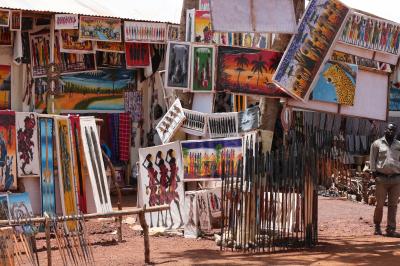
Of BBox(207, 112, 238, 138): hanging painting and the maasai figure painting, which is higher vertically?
BBox(207, 112, 238, 138): hanging painting

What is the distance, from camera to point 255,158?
10.3 meters

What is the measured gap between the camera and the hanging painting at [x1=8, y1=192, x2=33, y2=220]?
10.8 metres

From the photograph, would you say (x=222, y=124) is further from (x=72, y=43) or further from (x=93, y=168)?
(x=72, y=43)

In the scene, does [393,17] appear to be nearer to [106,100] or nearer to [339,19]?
[106,100]

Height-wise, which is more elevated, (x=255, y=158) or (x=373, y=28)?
(x=373, y=28)

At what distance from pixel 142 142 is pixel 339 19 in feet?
26.1

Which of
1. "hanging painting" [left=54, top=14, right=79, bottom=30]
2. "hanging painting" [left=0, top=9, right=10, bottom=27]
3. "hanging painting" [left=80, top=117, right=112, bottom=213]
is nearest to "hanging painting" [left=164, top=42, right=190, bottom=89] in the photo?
"hanging painting" [left=80, top=117, right=112, bottom=213]

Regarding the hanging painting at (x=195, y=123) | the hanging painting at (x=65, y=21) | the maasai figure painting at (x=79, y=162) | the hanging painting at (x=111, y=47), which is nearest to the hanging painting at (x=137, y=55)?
the hanging painting at (x=111, y=47)

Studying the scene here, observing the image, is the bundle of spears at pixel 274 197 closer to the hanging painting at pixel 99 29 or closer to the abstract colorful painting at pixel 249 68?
the abstract colorful painting at pixel 249 68

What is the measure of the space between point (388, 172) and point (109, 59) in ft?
24.9

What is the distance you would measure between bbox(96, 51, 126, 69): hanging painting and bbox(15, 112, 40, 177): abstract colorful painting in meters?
6.03

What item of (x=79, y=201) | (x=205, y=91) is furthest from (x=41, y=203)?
(x=205, y=91)

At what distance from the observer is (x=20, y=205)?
431 inches

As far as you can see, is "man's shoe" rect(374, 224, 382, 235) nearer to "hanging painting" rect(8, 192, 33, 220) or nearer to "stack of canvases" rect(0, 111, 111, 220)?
"stack of canvases" rect(0, 111, 111, 220)
